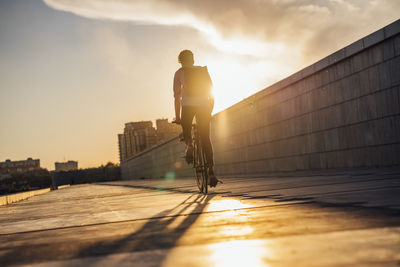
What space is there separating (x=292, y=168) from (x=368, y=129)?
12.6ft

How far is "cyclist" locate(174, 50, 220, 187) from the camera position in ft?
18.6

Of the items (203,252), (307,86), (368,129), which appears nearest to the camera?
(203,252)

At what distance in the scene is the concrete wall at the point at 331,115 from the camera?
9.09m

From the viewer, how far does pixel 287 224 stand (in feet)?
7.45

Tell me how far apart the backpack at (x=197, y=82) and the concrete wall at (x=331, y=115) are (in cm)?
499

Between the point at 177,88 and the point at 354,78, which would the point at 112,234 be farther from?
the point at 354,78

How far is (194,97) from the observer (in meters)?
5.70

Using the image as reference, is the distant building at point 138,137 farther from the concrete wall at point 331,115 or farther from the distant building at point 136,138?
the concrete wall at point 331,115

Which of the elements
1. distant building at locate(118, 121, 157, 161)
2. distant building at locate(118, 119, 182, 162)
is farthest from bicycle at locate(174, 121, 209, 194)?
distant building at locate(118, 121, 157, 161)

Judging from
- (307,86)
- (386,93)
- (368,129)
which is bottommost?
(368,129)

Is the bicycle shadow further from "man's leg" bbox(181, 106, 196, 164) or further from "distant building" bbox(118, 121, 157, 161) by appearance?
"distant building" bbox(118, 121, 157, 161)

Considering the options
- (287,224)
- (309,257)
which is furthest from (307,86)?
(309,257)

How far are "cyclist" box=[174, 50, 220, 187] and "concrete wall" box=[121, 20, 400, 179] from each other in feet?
16.5

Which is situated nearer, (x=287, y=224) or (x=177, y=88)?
(x=287, y=224)
